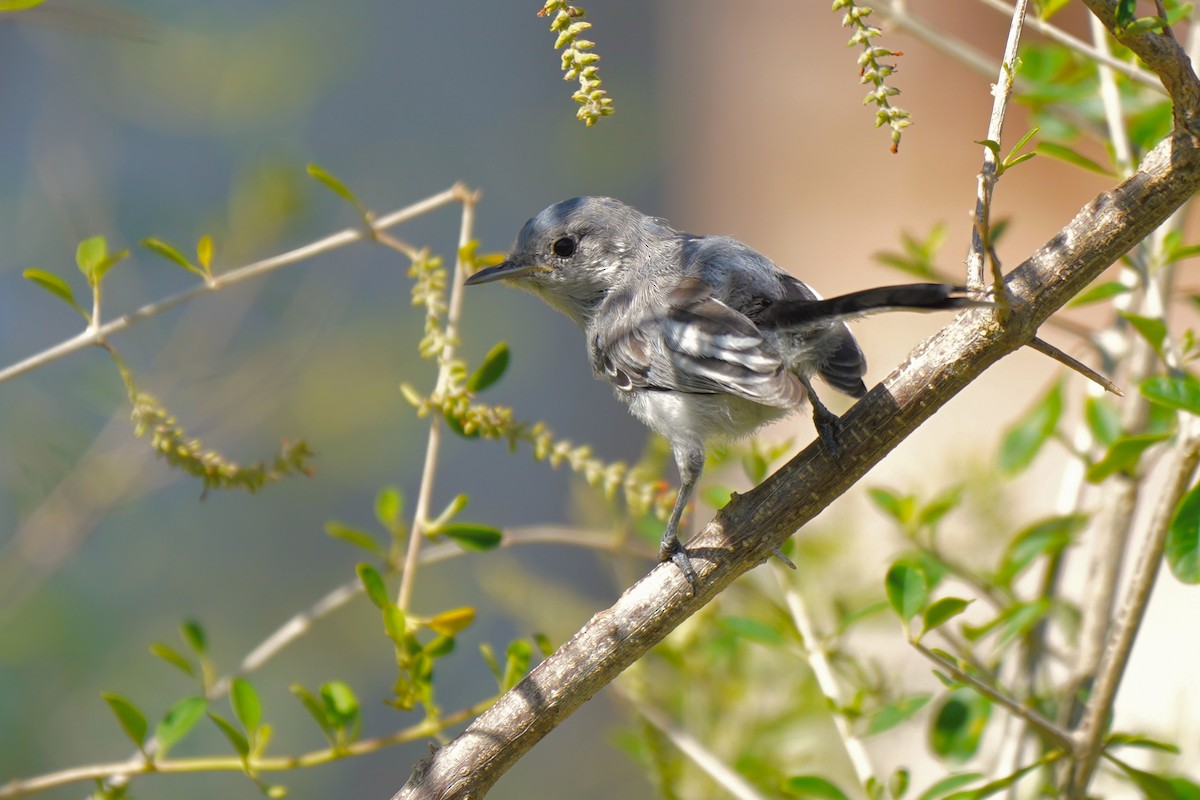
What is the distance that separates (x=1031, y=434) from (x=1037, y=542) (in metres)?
0.28

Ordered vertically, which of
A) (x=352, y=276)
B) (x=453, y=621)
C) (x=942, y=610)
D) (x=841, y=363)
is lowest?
(x=942, y=610)

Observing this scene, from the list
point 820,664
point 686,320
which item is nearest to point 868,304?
point 686,320

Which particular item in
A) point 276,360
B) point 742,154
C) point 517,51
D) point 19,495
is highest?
point 517,51

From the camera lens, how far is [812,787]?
1.42 metres

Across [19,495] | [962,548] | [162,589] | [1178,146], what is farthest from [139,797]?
[1178,146]

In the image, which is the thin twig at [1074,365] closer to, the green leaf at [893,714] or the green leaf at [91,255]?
the green leaf at [893,714]

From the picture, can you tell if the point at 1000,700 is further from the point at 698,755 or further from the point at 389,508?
the point at 389,508

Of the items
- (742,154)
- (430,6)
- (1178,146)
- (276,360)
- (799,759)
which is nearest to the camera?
(1178,146)

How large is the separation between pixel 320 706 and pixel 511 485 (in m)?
4.40

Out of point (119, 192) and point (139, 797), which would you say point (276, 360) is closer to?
point (119, 192)

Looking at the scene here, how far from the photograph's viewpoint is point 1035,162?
4453 millimetres

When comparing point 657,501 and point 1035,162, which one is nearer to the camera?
point 657,501

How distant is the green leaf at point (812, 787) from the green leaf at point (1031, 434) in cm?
72

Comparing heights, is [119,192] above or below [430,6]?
below
